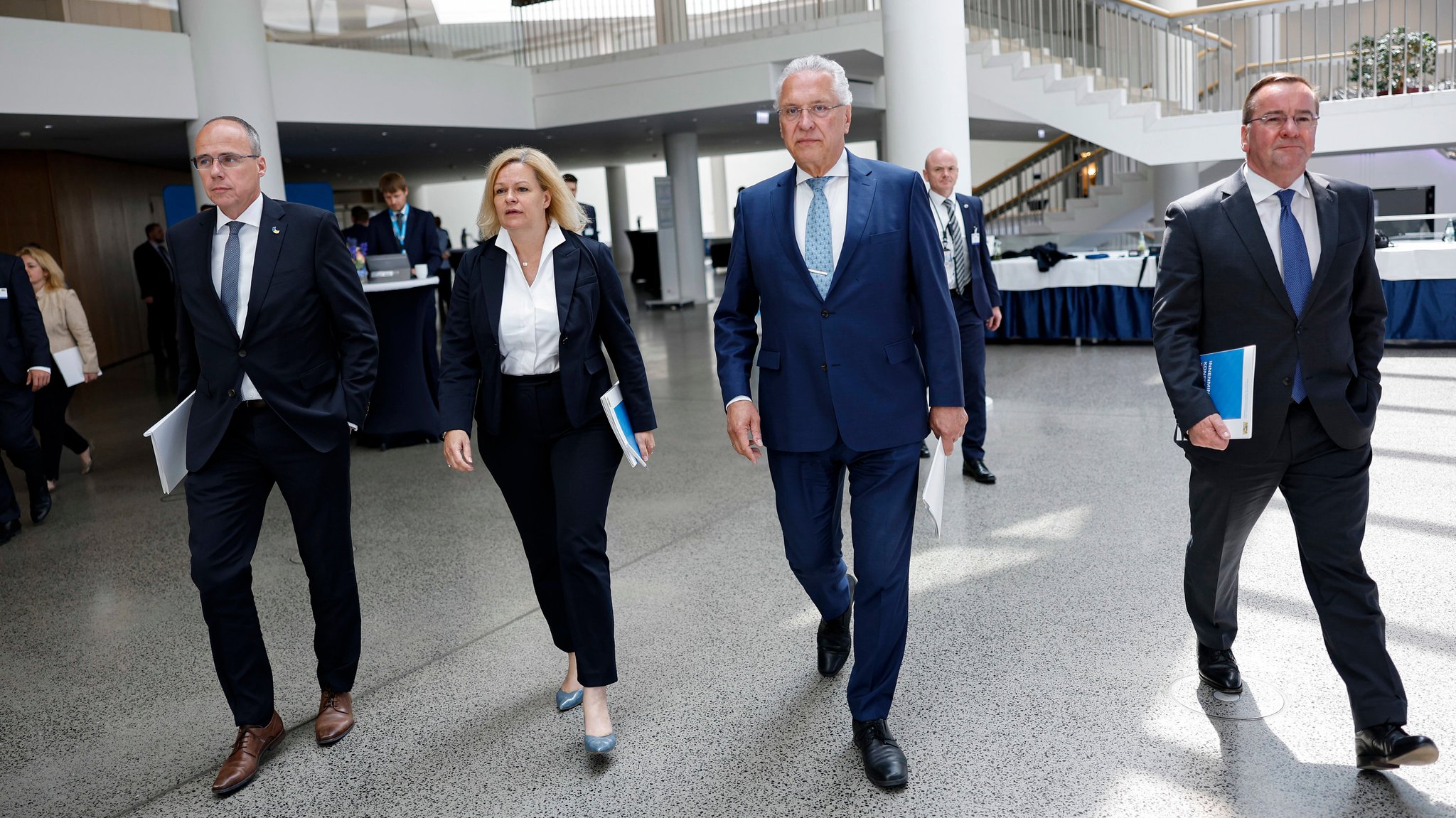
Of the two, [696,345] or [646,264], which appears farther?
[646,264]

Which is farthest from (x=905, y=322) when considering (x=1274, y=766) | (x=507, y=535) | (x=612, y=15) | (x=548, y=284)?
(x=612, y=15)

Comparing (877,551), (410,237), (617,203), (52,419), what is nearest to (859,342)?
(877,551)

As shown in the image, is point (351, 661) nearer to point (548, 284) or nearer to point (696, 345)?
point (548, 284)

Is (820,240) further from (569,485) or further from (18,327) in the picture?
(18,327)

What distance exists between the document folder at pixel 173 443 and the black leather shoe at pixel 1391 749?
9.44 ft

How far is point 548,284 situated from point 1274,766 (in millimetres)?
2078

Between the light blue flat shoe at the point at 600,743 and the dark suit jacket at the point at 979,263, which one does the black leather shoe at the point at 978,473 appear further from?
the light blue flat shoe at the point at 600,743

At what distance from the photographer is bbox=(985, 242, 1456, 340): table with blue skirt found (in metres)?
8.77

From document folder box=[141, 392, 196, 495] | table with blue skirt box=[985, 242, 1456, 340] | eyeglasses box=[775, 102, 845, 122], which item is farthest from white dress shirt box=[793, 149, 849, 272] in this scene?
table with blue skirt box=[985, 242, 1456, 340]

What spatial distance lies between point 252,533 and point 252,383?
0.40m

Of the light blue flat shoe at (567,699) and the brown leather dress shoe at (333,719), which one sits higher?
the brown leather dress shoe at (333,719)

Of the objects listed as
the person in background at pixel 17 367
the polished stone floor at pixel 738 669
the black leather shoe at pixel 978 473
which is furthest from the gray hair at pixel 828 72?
the person in background at pixel 17 367

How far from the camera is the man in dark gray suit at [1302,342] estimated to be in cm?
245

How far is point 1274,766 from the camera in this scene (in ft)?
8.45
